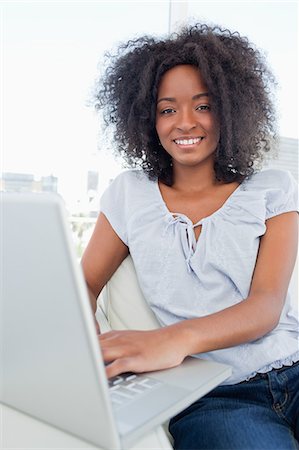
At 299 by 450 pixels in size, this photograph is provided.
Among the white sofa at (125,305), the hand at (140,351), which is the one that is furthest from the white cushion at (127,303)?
the hand at (140,351)

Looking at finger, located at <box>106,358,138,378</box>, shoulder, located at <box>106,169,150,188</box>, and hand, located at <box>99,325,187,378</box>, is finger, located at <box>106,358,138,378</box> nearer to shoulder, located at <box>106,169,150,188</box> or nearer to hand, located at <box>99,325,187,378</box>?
hand, located at <box>99,325,187,378</box>

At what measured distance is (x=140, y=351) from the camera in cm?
69

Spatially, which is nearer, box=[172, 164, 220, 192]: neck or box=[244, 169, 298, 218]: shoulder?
box=[244, 169, 298, 218]: shoulder

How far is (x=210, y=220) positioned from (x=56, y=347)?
0.64m

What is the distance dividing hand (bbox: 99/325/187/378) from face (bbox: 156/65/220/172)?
21.2 inches

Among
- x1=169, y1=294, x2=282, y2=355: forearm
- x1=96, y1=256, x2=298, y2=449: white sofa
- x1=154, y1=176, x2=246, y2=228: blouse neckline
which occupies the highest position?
x1=154, y1=176, x2=246, y2=228: blouse neckline

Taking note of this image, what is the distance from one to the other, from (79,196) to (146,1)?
3.28 ft

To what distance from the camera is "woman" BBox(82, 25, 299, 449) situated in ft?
2.97

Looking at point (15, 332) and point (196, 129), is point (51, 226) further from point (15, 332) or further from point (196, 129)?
point (196, 129)

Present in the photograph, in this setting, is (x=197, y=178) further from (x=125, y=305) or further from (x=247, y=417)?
(x=247, y=417)

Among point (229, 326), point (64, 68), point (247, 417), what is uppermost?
point (64, 68)

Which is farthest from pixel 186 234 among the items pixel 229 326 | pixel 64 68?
pixel 64 68

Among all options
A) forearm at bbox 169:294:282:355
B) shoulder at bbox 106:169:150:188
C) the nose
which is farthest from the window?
forearm at bbox 169:294:282:355

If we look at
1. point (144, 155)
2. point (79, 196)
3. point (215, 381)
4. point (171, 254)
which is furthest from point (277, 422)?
point (79, 196)
